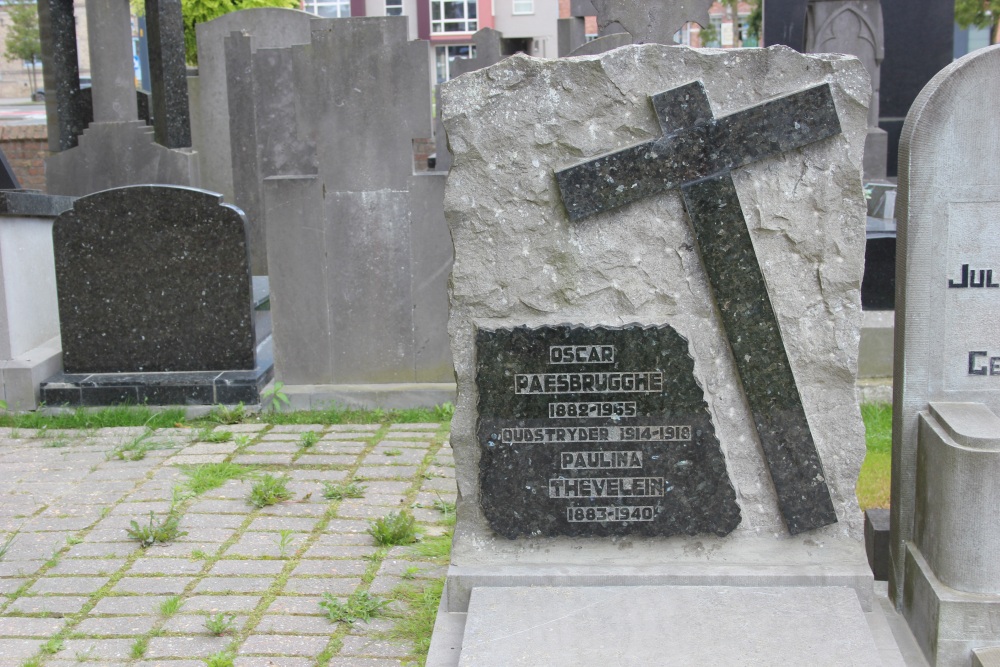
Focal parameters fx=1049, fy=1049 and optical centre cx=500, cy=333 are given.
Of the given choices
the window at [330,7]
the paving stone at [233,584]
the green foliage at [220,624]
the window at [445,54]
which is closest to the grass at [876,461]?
the paving stone at [233,584]

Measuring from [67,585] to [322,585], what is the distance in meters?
0.90

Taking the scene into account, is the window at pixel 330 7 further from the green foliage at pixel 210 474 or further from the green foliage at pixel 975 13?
the green foliage at pixel 210 474

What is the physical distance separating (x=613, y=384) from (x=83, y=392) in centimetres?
401

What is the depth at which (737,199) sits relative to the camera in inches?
118

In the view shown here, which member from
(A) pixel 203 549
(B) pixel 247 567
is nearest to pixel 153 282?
(A) pixel 203 549

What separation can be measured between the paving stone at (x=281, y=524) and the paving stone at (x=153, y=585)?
1.69 feet

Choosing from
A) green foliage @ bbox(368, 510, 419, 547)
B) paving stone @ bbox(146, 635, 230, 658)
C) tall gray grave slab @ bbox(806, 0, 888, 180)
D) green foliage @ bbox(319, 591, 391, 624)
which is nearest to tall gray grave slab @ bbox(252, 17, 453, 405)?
green foliage @ bbox(368, 510, 419, 547)

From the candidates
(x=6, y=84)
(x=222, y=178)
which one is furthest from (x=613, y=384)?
(x=6, y=84)

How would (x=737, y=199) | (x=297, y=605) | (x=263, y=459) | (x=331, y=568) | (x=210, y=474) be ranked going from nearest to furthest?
(x=737, y=199)
(x=297, y=605)
(x=331, y=568)
(x=210, y=474)
(x=263, y=459)

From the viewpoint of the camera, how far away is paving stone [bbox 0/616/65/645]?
335 centimetres

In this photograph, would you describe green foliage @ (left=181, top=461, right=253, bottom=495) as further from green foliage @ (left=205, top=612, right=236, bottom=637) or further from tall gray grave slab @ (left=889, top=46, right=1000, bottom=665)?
tall gray grave slab @ (left=889, top=46, right=1000, bottom=665)

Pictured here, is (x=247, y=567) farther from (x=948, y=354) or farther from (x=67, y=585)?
(x=948, y=354)

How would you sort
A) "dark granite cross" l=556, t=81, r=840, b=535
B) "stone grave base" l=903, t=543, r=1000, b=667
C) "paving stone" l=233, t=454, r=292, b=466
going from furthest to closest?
"paving stone" l=233, t=454, r=292, b=466
"dark granite cross" l=556, t=81, r=840, b=535
"stone grave base" l=903, t=543, r=1000, b=667

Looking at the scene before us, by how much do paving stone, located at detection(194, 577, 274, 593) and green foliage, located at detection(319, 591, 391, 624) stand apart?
29 centimetres
